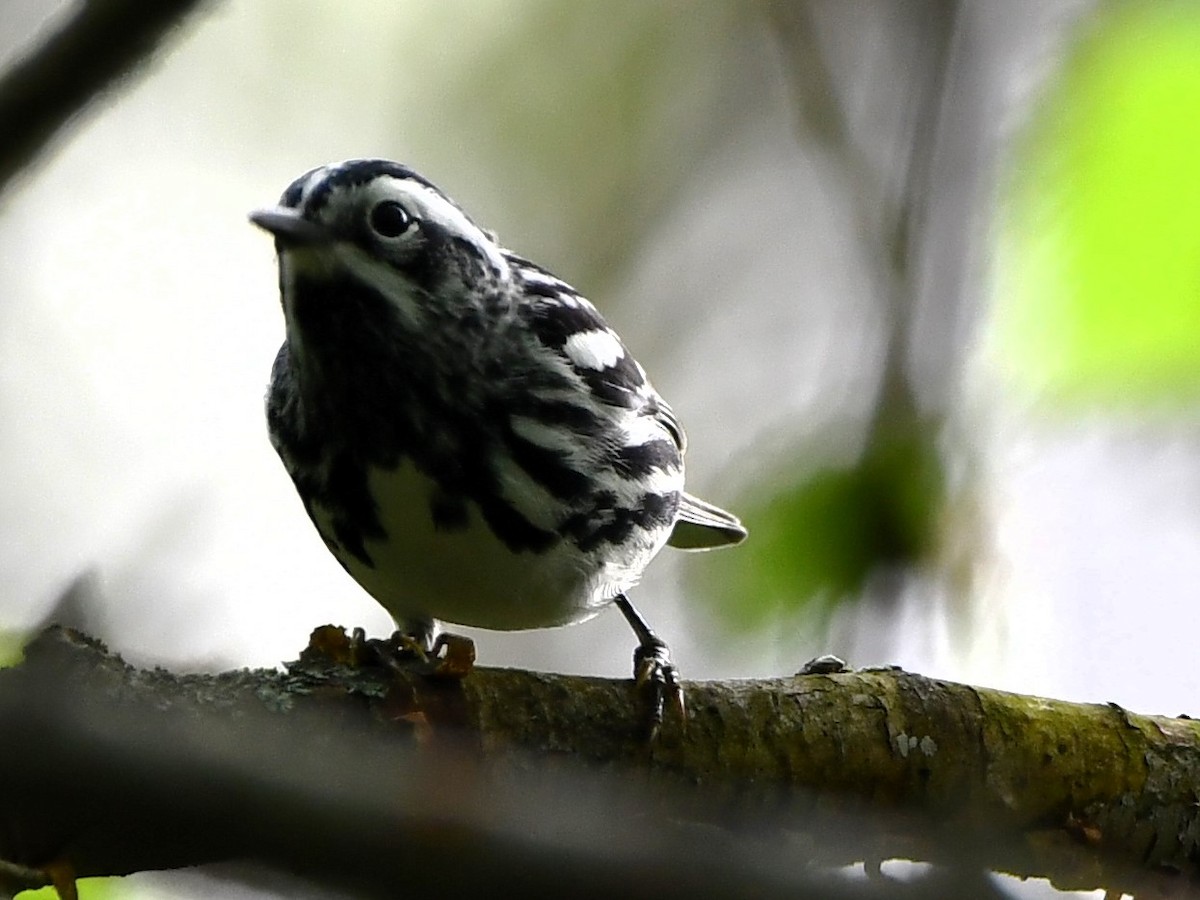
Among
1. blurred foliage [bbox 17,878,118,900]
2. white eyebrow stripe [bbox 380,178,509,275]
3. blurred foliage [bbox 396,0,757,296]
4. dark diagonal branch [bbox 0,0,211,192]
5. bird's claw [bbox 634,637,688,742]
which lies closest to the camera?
dark diagonal branch [bbox 0,0,211,192]

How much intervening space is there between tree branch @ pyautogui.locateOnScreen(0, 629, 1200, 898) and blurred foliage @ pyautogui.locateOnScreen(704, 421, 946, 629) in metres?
0.18

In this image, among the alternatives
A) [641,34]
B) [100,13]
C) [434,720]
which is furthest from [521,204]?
[100,13]

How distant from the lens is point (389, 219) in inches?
88.4

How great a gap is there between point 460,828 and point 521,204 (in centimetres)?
498

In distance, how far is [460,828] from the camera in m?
0.66

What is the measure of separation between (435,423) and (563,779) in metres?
1.42

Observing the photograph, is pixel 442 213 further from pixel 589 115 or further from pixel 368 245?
pixel 589 115

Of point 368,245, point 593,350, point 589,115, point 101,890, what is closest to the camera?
point 101,890

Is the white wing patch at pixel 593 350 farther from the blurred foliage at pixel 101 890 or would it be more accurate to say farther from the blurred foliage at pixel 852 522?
the blurred foliage at pixel 101 890

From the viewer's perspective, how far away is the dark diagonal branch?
0.81 m

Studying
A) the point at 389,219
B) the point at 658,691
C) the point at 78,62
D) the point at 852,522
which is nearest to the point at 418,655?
the point at 658,691

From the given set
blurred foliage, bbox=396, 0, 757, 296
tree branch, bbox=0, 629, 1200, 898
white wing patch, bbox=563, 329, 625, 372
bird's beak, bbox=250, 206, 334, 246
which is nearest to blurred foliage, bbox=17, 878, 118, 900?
tree branch, bbox=0, 629, 1200, 898

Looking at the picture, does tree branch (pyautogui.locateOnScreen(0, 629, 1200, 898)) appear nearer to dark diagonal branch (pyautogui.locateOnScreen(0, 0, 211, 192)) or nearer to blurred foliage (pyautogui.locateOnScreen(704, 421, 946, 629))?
blurred foliage (pyautogui.locateOnScreen(704, 421, 946, 629))

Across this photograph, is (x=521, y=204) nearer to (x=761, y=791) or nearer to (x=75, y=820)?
(x=761, y=791)
